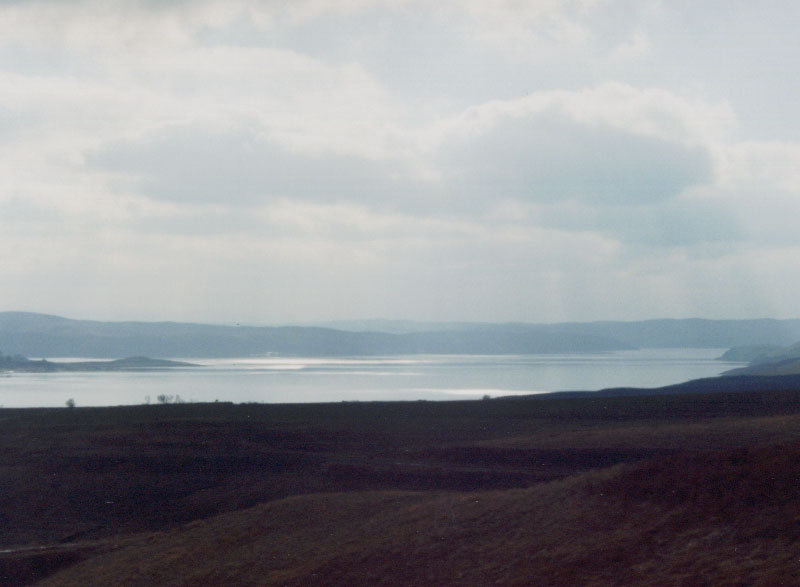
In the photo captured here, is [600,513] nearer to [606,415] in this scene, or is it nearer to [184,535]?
[184,535]

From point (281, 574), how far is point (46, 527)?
9.20 m

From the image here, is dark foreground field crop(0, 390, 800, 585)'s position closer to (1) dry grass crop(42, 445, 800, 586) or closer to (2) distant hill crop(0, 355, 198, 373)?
(1) dry grass crop(42, 445, 800, 586)

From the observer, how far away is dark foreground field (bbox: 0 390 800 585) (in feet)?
37.2

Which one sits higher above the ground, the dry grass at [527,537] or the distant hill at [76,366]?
the distant hill at [76,366]

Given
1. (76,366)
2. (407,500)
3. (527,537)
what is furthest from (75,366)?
(527,537)

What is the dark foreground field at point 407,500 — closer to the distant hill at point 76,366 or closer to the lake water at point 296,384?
the lake water at point 296,384

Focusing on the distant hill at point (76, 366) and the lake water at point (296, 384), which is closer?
the lake water at point (296, 384)

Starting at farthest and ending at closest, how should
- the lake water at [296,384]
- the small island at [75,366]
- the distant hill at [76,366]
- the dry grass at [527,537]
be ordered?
the distant hill at [76,366], the small island at [75,366], the lake water at [296,384], the dry grass at [527,537]

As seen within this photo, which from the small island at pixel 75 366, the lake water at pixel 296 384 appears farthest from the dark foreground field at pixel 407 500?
the small island at pixel 75 366

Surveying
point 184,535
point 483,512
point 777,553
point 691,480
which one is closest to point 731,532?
point 777,553

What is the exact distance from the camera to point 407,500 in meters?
18.0

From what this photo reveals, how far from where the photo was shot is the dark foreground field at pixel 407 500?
11.3 metres

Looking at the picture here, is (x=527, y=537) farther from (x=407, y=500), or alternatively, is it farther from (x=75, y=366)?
(x=75, y=366)

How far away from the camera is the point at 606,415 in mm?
40281
